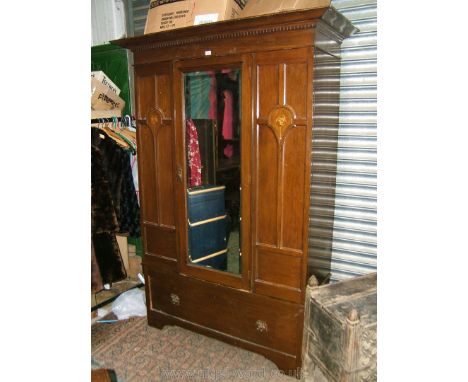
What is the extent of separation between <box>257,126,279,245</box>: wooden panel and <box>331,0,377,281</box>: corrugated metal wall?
620 mm

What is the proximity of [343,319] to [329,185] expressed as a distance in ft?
2.97

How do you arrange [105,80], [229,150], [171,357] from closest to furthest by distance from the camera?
[229,150] < [171,357] < [105,80]

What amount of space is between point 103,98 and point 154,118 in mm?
936

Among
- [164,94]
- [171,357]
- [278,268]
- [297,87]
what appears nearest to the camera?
[297,87]

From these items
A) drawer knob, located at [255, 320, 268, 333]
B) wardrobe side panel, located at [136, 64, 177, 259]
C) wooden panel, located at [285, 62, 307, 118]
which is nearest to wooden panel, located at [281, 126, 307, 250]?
wooden panel, located at [285, 62, 307, 118]

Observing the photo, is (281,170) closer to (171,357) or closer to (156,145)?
(156,145)

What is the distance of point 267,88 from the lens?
1926 millimetres

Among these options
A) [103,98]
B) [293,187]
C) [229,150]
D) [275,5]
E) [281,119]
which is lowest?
[293,187]

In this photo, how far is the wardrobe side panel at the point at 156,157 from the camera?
7.58 feet

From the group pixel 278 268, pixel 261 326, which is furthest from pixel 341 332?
pixel 261 326

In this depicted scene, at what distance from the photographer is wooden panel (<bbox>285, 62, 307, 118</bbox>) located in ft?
5.97
